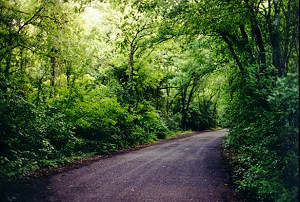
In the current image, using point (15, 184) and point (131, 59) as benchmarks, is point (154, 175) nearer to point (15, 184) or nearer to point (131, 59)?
point (15, 184)

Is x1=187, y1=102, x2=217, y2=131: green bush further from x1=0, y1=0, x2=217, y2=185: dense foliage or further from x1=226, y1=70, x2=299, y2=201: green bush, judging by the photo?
x1=226, y1=70, x2=299, y2=201: green bush

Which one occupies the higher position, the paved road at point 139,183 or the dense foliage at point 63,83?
the dense foliage at point 63,83

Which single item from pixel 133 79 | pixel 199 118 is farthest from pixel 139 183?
pixel 199 118

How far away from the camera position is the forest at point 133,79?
550cm

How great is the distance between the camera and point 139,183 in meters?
7.61

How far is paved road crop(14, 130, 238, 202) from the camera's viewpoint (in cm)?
634

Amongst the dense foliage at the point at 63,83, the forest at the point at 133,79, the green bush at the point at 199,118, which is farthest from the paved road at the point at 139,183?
the green bush at the point at 199,118

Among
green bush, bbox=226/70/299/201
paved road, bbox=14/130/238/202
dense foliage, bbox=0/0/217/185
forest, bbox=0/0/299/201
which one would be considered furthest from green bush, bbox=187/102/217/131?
green bush, bbox=226/70/299/201

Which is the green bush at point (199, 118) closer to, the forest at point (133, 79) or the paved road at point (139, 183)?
the forest at point (133, 79)

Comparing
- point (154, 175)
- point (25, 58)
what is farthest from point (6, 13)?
point (154, 175)

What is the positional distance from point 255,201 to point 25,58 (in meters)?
10.7

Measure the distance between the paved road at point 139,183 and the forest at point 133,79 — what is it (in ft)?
2.78

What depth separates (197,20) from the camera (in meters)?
8.55

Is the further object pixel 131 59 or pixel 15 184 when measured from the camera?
pixel 131 59
